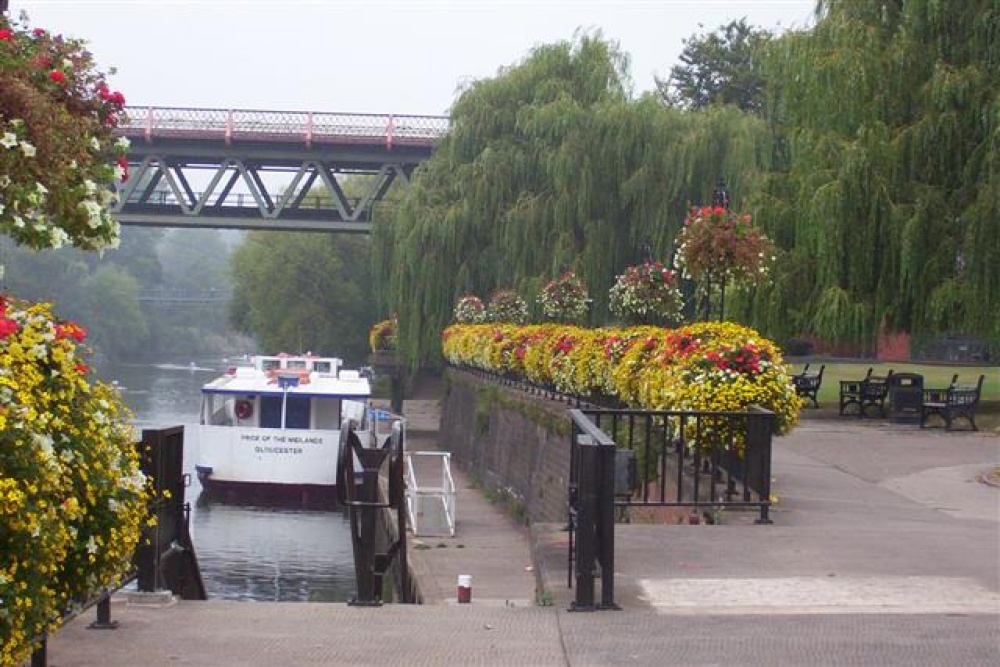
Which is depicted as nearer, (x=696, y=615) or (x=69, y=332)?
(x=69, y=332)

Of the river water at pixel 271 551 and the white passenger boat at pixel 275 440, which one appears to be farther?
the white passenger boat at pixel 275 440

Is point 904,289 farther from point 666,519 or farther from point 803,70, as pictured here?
point 666,519

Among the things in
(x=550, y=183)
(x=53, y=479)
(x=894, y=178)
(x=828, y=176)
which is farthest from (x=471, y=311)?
(x=53, y=479)

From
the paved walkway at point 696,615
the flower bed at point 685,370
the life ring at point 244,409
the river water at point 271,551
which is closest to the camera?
the paved walkway at point 696,615

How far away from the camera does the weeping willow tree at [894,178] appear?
88.5 feet

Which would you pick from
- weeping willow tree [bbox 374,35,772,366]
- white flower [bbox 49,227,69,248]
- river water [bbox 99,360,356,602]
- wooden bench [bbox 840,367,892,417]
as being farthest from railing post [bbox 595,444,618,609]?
weeping willow tree [bbox 374,35,772,366]

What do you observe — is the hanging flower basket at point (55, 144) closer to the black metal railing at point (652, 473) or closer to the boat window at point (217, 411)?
the black metal railing at point (652, 473)

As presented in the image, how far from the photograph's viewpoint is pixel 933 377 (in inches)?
1770

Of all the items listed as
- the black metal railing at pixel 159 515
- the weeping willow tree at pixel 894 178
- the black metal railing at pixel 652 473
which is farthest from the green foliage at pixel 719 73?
the black metal railing at pixel 159 515

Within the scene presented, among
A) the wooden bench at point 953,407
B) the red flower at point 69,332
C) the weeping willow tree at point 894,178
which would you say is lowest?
the wooden bench at point 953,407

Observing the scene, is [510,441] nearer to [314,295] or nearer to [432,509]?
[432,509]

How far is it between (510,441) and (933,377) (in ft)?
58.2

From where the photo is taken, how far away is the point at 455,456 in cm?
4525

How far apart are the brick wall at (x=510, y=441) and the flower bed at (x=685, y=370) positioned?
1297mm
